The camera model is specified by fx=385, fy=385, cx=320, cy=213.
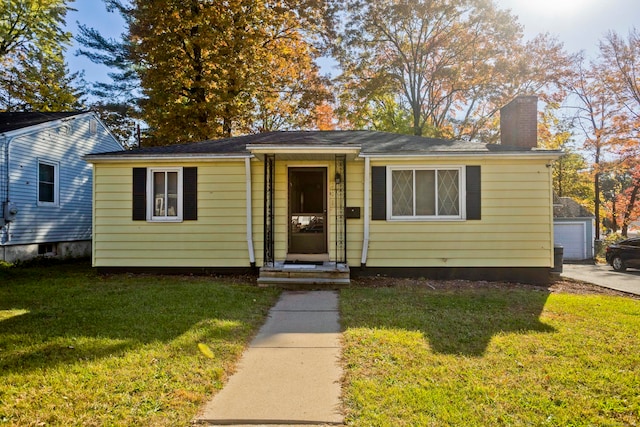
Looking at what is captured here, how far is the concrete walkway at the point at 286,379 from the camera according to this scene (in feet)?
9.44

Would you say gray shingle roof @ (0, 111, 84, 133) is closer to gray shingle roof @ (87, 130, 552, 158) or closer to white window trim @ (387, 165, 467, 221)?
gray shingle roof @ (87, 130, 552, 158)

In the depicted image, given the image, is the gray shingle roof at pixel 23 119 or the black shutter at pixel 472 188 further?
the gray shingle roof at pixel 23 119

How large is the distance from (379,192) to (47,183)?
11.2 meters

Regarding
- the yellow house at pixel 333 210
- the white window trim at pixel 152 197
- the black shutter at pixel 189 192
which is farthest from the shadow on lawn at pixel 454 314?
the white window trim at pixel 152 197

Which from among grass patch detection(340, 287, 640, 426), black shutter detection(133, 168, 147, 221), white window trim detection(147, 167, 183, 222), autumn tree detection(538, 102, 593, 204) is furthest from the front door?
autumn tree detection(538, 102, 593, 204)

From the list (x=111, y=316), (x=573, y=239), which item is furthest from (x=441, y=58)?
(x=111, y=316)

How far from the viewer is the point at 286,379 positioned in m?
3.54

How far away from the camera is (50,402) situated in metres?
2.97

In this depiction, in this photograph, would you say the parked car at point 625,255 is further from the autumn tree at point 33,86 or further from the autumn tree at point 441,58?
the autumn tree at point 33,86

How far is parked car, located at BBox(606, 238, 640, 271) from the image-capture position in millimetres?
14062

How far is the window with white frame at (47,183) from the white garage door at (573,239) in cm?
2111

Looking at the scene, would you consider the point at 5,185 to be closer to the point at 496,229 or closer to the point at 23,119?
the point at 23,119

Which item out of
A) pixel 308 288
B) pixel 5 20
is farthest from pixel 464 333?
pixel 5 20

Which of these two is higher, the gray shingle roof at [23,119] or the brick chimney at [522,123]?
Result: the gray shingle roof at [23,119]
